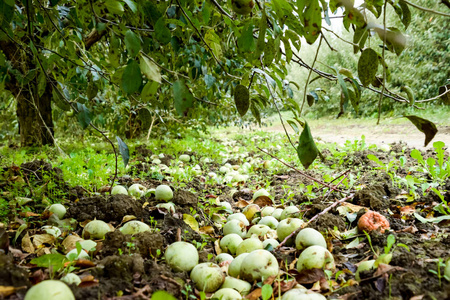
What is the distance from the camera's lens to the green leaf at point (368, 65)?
90 centimetres

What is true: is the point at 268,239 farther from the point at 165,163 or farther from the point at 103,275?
the point at 165,163

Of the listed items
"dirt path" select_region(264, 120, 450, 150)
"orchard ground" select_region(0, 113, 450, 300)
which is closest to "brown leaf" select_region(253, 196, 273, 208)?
"orchard ground" select_region(0, 113, 450, 300)

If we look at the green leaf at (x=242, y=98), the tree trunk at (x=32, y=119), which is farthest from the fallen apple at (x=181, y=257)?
the tree trunk at (x=32, y=119)

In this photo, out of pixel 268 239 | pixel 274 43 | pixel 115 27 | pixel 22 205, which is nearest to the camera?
pixel 274 43

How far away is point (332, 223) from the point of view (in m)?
1.89

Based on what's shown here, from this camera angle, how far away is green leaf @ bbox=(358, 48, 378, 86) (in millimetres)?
902

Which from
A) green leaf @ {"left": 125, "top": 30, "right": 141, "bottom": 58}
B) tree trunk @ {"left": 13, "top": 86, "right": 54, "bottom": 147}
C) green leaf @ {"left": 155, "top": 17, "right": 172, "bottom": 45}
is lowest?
tree trunk @ {"left": 13, "top": 86, "right": 54, "bottom": 147}

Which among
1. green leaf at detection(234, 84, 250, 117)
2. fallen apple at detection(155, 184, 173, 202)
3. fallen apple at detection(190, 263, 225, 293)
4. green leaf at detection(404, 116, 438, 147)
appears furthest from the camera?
fallen apple at detection(155, 184, 173, 202)

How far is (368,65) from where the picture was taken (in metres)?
0.91

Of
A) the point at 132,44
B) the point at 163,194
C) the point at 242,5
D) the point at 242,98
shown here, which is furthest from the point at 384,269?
the point at 163,194

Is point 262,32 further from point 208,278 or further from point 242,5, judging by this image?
point 208,278

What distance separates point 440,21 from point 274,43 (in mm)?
14387

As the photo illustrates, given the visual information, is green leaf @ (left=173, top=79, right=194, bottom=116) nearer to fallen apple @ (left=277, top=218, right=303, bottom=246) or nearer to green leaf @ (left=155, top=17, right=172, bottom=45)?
green leaf @ (left=155, top=17, right=172, bottom=45)

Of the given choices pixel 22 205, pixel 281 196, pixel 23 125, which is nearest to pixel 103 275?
pixel 22 205
